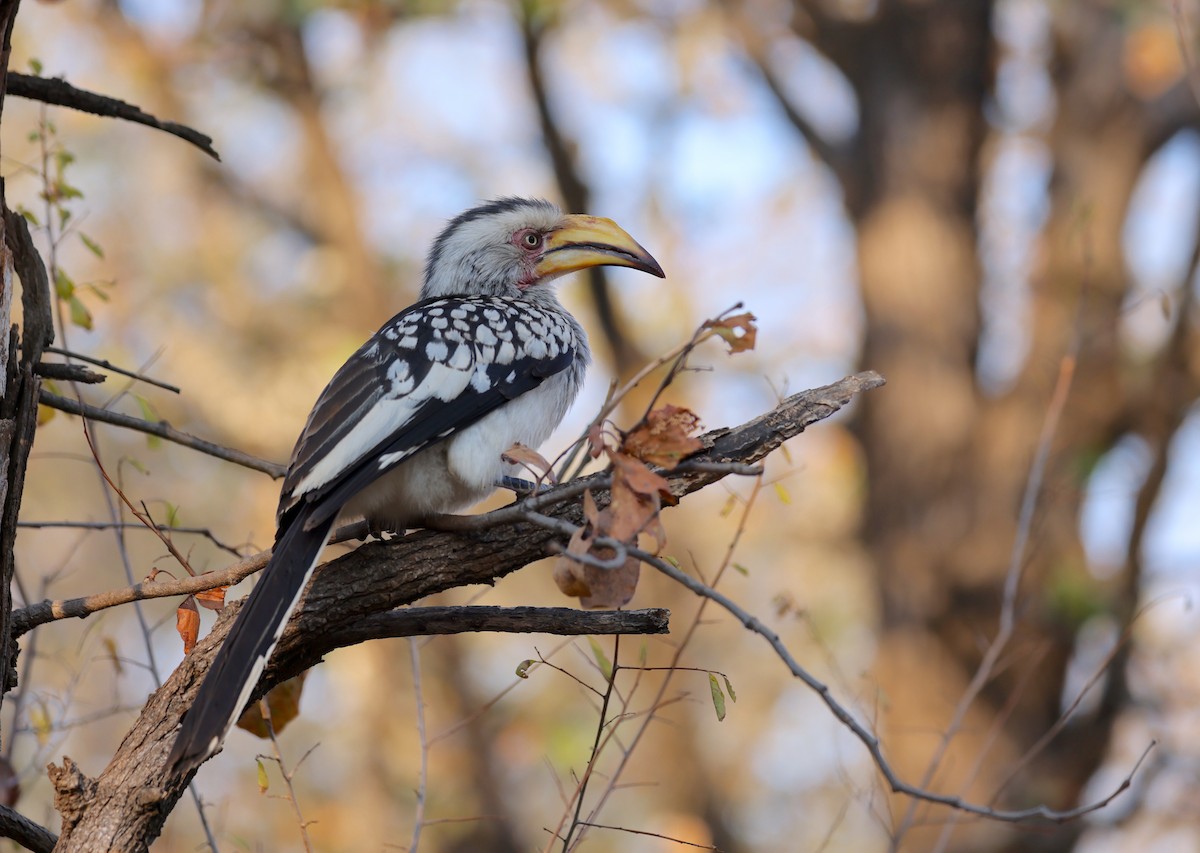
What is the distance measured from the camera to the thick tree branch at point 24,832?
2.26m

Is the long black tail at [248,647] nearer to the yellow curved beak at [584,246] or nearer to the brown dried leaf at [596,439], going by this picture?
the brown dried leaf at [596,439]

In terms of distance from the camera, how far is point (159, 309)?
12422mm

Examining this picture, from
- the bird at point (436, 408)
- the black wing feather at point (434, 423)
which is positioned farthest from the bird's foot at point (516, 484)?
the black wing feather at point (434, 423)

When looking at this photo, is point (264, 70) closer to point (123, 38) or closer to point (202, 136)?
point (123, 38)

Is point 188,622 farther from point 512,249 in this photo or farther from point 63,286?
point 512,249

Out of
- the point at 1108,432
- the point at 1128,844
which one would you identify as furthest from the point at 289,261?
the point at 1128,844

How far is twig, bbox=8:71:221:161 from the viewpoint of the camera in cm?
268

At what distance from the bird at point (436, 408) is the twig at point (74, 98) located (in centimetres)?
66

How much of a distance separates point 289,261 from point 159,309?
1.37 meters

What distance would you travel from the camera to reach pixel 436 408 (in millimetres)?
2771

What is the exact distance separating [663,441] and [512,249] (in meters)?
1.78

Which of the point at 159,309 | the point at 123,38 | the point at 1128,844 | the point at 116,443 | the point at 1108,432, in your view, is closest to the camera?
the point at 1108,432

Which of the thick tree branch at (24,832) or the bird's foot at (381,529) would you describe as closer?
the thick tree branch at (24,832)

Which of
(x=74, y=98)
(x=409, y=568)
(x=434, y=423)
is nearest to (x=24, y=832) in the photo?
(x=409, y=568)
